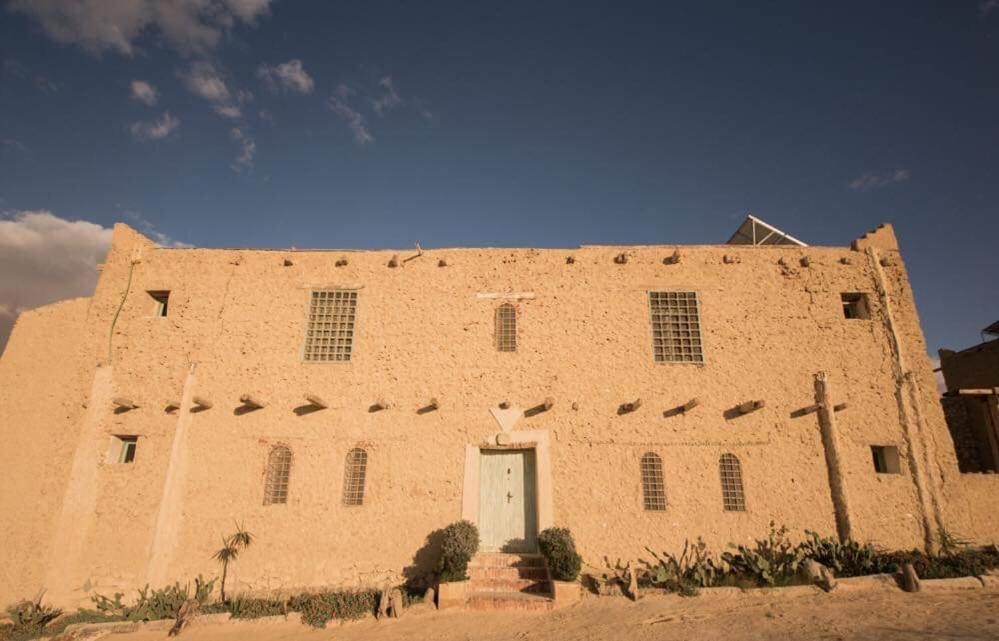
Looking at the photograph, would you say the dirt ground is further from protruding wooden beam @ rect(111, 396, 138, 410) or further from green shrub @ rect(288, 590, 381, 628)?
protruding wooden beam @ rect(111, 396, 138, 410)

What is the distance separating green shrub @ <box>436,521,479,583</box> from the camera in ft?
29.2

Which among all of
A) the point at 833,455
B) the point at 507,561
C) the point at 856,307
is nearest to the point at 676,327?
the point at 833,455

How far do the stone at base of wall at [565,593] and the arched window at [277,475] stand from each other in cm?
587

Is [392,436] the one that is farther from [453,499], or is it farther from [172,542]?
[172,542]

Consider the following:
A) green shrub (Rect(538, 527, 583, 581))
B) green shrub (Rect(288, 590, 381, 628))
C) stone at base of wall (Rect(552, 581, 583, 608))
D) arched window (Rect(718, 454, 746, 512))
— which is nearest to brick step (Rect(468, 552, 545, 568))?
green shrub (Rect(538, 527, 583, 581))

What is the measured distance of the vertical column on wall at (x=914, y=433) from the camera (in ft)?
32.3

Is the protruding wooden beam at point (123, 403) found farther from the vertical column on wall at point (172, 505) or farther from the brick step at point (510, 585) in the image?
Answer: the brick step at point (510, 585)

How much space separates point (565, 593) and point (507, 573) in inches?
50.2

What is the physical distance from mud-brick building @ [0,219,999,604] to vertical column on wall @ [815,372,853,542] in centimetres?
6

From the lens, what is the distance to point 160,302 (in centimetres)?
1210

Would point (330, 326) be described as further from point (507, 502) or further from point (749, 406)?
point (749, 406)

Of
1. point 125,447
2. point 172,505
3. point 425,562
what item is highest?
point 125,447

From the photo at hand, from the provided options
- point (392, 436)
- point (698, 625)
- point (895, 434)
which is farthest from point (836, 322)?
point (392, 436)

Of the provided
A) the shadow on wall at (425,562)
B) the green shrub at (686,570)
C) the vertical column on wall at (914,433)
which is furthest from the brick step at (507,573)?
the vertical column on wall at (914,433)
